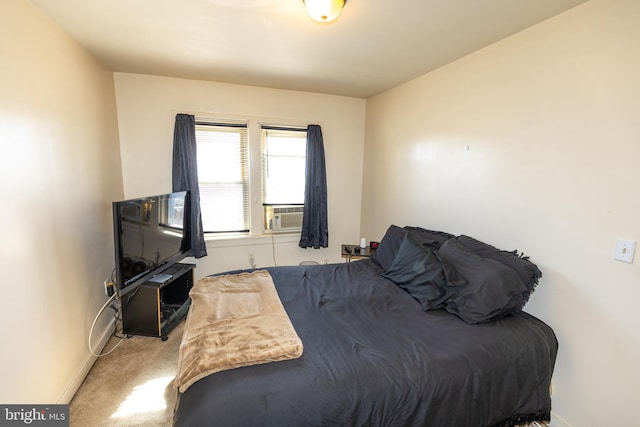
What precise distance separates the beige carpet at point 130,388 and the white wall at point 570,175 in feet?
8.23

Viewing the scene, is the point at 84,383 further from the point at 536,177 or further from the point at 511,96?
the point at 511,96

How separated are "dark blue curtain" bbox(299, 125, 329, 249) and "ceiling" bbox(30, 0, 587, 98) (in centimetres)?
90

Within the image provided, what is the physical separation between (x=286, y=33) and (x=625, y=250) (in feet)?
7.79

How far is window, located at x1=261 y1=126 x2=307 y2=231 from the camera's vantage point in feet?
11.9

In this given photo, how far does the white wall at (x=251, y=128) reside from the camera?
3.08 meters

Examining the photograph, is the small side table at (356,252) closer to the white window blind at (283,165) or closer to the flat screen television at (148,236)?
the white window blind at (283,165)

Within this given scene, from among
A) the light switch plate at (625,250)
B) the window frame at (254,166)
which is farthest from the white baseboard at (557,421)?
the window frame at (254,166)

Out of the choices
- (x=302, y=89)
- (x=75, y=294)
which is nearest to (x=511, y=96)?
(x=302, y=89)

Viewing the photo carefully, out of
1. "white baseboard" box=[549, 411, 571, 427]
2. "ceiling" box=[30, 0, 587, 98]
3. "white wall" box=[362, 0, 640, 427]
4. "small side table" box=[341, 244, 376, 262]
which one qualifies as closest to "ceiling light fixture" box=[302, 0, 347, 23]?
"ceiling" box=[30, 0, 587, 98]

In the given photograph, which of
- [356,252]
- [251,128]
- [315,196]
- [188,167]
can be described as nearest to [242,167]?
[251,128]

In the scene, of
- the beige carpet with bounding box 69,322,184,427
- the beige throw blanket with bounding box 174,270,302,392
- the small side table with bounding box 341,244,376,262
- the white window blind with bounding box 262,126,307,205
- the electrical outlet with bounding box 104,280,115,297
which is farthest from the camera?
the white window blind with bounding box 262,126,307,205

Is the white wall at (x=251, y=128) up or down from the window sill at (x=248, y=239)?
up

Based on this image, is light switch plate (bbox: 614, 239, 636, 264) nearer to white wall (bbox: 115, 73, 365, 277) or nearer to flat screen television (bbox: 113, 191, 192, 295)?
white wall (bbox: 115, 73, 365, 277)

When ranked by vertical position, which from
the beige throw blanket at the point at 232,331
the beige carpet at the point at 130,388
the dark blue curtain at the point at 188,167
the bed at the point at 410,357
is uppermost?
the dark blue curtain at the point at 188,167
